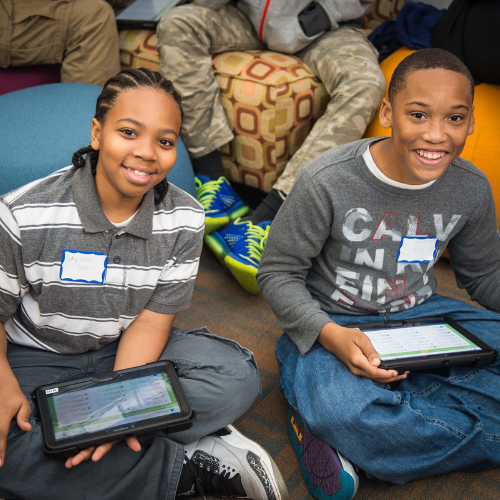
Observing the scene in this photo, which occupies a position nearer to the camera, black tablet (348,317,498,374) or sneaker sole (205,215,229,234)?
black tablet (348,317,498,374)

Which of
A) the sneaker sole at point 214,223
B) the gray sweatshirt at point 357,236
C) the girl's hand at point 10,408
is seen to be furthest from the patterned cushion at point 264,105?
the girl's hand at point 10,408

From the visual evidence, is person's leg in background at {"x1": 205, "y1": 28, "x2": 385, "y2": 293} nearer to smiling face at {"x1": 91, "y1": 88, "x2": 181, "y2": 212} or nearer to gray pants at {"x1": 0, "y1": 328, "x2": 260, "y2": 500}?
gray pants at {"x1": 0, "y1": 328, "x2": 260, "y2": 500}

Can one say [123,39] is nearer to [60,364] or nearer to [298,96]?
[298,96]

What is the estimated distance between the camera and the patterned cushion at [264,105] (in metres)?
1.86

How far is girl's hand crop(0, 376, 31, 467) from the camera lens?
36.2 inches

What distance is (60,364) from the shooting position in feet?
3.62

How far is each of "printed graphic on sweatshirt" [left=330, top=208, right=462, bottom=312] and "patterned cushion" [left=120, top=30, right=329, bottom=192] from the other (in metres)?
0.80

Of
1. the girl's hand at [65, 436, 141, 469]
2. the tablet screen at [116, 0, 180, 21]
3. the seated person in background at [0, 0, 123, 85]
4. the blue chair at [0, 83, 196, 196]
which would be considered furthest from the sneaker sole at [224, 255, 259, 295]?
the tablet screen at [116, 0, 180, 21]

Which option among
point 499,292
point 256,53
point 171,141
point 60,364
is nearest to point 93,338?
point 60,364

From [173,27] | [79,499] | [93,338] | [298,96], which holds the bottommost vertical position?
[79,499]

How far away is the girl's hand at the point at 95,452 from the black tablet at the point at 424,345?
474mm

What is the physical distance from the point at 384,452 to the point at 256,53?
1.40m

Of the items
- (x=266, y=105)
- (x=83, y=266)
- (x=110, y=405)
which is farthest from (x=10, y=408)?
(x=266, y=105)

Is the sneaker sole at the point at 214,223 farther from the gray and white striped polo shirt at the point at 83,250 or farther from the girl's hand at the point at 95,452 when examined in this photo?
the girl's hand at the point at 95,452
